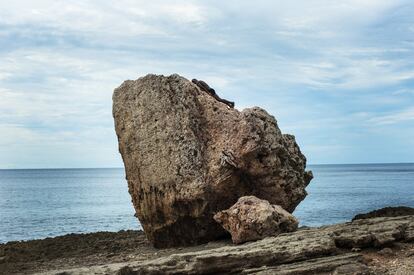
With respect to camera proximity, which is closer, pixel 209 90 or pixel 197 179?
pixel 197 179

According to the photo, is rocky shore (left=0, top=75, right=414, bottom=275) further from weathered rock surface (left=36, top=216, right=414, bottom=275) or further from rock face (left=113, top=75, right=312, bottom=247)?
weathered rock surface (left=36, top=216, right=414, bottom=275)

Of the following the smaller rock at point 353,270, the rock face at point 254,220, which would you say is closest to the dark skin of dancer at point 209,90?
the rock face at point 254,220

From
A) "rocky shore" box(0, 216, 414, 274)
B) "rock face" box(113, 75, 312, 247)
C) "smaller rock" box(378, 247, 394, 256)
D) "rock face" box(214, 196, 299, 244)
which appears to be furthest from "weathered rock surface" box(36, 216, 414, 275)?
"rock face" box(113, 75, 312, 247)

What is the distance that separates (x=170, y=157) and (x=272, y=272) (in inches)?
246

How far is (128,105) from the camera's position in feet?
63.7

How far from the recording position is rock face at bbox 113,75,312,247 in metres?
17.8

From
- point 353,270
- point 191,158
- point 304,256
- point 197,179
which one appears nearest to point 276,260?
point 304,256

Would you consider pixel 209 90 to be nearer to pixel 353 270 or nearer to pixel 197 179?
pixel 197 179

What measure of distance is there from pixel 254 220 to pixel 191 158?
3.11m

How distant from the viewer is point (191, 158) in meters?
17.8

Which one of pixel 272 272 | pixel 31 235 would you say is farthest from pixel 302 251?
pixel 31 235

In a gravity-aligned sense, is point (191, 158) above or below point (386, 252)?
above

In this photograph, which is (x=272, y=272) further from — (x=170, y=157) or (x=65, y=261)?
(x=65, y=261)

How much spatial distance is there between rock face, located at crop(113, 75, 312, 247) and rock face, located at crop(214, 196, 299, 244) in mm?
1457
